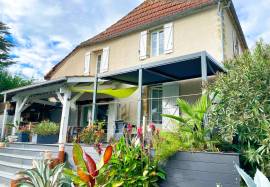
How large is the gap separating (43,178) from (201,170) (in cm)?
386

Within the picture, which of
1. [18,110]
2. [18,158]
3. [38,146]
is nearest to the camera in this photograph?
[18,158]

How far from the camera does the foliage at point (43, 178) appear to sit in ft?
19.0

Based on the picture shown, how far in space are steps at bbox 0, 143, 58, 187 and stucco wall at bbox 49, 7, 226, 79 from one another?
20.3 ft

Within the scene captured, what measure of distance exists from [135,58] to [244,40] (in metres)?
7.35

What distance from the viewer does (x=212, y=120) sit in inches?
227

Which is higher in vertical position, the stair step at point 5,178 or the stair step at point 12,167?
the stair step at point 12,167

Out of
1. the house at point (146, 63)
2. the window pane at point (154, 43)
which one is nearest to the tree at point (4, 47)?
the house at point (146, 63)

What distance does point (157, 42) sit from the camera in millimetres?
12539

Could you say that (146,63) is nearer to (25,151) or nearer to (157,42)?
(157,42)

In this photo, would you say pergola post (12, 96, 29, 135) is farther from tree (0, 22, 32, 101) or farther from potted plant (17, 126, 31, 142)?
tree (0, 22, 32, 101)

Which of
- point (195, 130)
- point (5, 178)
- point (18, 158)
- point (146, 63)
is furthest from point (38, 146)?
point (195, 130)

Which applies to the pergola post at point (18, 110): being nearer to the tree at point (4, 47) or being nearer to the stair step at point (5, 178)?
the stair step at point (5, 178)

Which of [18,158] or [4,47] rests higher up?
[4,47]

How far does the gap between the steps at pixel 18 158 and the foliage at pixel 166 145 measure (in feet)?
15.7
